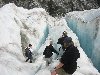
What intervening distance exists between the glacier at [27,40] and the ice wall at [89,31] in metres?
1.10

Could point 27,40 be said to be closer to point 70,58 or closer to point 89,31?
point 89,31

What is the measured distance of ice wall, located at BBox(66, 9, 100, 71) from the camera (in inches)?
781

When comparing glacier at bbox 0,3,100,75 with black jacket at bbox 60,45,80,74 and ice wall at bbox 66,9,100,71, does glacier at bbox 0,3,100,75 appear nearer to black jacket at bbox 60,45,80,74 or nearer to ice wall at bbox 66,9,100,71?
ice wall at bbox 66,9,100,71

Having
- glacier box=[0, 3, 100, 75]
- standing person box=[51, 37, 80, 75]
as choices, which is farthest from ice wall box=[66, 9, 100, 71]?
standing person box=[51, 37, 80, 75]

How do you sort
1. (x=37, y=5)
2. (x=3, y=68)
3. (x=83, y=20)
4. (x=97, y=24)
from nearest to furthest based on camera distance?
1. (x=3, y=68)
2. (x=97, y=24)
3. (x=83, y=20)
4. (x=37, y=5)

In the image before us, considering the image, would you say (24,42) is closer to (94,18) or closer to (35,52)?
(35,52)

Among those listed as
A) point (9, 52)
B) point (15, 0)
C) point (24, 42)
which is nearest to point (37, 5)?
point (15, 0)

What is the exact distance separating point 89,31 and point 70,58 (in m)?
Answer: 10.8

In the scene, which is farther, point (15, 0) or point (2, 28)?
point (15, 0)

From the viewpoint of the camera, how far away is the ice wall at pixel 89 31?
781 inches

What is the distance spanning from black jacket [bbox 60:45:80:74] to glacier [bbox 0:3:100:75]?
2.93 metres

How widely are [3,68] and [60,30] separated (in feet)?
22.2

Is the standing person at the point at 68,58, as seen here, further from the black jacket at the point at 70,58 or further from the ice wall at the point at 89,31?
the ice wall at the point at 89,31

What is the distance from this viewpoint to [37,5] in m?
39.2
